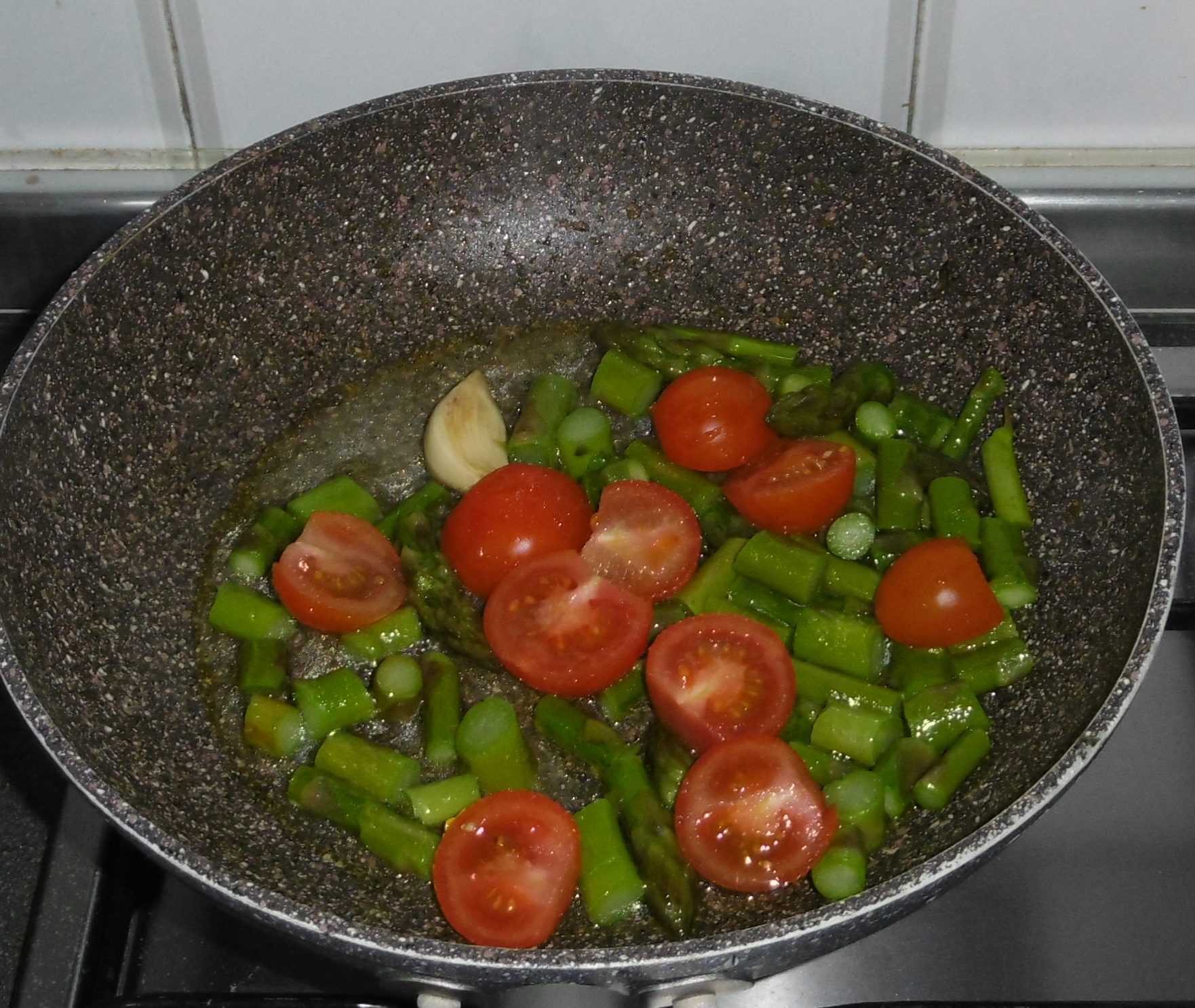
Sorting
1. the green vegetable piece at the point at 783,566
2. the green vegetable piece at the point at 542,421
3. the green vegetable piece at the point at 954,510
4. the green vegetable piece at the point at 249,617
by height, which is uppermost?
the green vegetable piece at the point at 542,421

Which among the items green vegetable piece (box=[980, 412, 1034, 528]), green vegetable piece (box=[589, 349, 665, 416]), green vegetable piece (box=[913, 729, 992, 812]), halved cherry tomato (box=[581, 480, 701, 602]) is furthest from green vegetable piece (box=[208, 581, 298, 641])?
green vegetable piece (box=[980, 412, 1034, 528])

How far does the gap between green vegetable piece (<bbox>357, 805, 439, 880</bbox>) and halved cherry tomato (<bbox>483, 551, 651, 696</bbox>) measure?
0.18m

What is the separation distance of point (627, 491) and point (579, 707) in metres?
0.24

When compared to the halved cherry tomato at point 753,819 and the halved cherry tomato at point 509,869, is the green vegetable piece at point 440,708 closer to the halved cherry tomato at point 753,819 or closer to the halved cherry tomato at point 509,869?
the halved cherry tomato at point 509,869

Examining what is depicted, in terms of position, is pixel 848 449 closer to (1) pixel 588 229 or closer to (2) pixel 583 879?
(1) pixel 588 229

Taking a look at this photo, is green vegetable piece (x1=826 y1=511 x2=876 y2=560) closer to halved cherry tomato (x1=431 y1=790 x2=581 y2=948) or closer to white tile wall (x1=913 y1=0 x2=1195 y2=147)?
halved cherry tomato (x1=431 y1=790 x2=581 y2=948)

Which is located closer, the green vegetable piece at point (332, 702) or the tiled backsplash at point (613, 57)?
the green vegetable piece at point (332, 702)

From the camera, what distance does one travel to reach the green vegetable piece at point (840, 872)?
1.09 meters

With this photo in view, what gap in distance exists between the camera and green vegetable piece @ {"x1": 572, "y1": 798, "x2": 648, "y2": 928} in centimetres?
112

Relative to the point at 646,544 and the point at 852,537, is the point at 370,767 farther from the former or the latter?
the point at 852,537

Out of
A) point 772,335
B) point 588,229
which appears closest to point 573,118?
point 588,229

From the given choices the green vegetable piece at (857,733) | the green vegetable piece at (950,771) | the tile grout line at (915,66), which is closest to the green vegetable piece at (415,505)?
the green vegetable piece at (857,733)

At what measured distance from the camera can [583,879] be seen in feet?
3.73

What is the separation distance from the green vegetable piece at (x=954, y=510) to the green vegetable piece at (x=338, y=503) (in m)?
0.62
